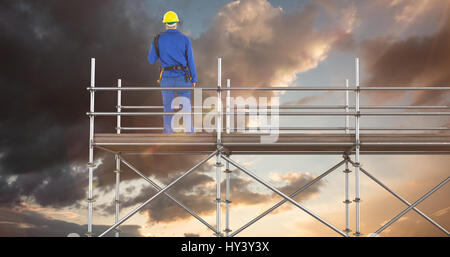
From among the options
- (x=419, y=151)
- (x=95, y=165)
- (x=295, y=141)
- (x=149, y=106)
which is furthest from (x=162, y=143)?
(x=419, y=151)

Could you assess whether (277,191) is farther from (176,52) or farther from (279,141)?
(176,52)

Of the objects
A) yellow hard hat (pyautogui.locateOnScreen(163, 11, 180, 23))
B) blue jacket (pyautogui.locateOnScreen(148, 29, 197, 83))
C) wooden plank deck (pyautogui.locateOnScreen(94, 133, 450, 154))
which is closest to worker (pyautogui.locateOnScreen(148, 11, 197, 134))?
blue jacket (pyautogui.locateOnScreen(148, 29, 197, 83))

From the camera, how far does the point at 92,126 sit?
24.5ft

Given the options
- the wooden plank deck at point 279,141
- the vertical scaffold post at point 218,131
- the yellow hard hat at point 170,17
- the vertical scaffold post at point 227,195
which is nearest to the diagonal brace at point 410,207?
the wooden plank deck at point 279,141

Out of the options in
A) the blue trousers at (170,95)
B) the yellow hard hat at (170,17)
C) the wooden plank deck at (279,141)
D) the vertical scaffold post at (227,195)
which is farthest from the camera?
the vertical scaffold post at (227,195)

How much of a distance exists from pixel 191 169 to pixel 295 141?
177cm

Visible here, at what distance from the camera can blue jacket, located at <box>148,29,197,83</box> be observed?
26.9ft

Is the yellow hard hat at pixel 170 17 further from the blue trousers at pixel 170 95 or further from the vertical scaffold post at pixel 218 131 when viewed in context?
the vertical scaffold post at pixel 218 131

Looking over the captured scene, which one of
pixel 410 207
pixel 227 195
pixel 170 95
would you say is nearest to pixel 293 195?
pixel 227 195

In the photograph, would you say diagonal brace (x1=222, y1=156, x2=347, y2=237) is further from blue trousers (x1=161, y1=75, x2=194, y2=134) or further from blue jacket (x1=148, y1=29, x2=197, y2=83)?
blue jacket (x1=148, y1=29, x2=197, y2=83)

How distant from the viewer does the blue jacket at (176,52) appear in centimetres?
820

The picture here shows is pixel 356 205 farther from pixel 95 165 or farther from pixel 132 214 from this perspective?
pixel 95 165

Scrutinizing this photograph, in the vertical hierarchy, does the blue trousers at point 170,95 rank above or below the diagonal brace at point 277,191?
above

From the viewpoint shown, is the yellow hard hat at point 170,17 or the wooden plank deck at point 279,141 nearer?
the wooden plank deck at point 279,141
